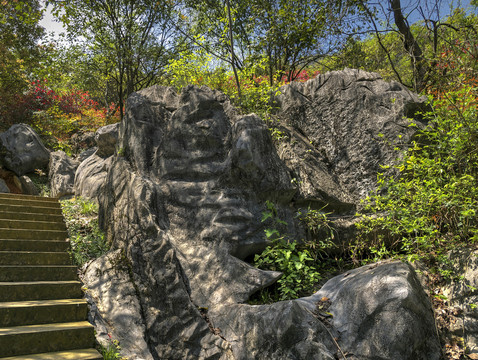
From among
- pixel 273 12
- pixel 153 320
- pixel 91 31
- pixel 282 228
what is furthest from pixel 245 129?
pixel 91 31

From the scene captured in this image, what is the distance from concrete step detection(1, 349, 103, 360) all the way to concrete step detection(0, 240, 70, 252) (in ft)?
7.23

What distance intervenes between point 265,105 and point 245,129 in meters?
1.65

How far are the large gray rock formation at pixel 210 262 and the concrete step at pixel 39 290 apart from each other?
17.0 inches

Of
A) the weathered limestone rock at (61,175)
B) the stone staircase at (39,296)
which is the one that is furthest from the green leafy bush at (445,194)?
the weathered limestone rock at (61,175)

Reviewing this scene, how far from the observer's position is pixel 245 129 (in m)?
5.19

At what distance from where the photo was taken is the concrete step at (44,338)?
335 centimetres

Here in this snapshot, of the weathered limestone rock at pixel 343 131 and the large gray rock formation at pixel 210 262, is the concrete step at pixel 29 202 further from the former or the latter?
the weathered limestone rock at pixel 343 131

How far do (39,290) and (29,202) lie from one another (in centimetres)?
341

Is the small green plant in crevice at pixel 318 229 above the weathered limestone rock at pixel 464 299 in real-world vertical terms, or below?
above

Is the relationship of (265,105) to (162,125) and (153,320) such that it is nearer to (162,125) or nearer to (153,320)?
(162,125)

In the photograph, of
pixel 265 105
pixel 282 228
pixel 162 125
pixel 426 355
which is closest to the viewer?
pixel 426 355

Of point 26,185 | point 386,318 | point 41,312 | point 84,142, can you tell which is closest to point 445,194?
point 386,318

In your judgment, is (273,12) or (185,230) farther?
(273,12)

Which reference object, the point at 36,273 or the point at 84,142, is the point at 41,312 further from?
the point at 84,142
